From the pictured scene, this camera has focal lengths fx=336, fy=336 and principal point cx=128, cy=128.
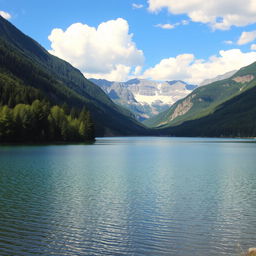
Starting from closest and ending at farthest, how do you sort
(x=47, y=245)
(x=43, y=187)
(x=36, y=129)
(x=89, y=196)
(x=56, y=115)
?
(x=47, y=245) < (x=89, y=196) < (x=43, y=187) < (x=36, y=129) < (x=56, y=115)

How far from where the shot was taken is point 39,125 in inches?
5999

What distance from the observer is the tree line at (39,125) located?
135m

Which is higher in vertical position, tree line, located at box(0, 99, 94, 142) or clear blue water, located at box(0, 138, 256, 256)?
tree line, located at box(0, 99, 94, 142)

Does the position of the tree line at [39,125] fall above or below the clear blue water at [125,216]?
above

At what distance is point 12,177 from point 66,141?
394 feet

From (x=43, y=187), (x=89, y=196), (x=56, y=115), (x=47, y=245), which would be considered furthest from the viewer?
(x=56, y=115)

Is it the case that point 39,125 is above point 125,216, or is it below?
above

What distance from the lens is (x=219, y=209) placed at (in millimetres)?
34094

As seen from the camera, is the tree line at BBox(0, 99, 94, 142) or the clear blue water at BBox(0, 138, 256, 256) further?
the tree line at BBox(0, 99, 94, 142)

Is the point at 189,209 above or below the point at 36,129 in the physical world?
below

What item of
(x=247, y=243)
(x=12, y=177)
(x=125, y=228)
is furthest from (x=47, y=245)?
(x=12, y=177)

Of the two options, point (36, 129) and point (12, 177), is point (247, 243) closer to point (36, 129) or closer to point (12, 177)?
point (12, 177)

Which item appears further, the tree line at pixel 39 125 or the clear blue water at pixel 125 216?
the tree line at pixel 39 125

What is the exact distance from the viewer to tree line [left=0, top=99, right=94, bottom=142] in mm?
134875
